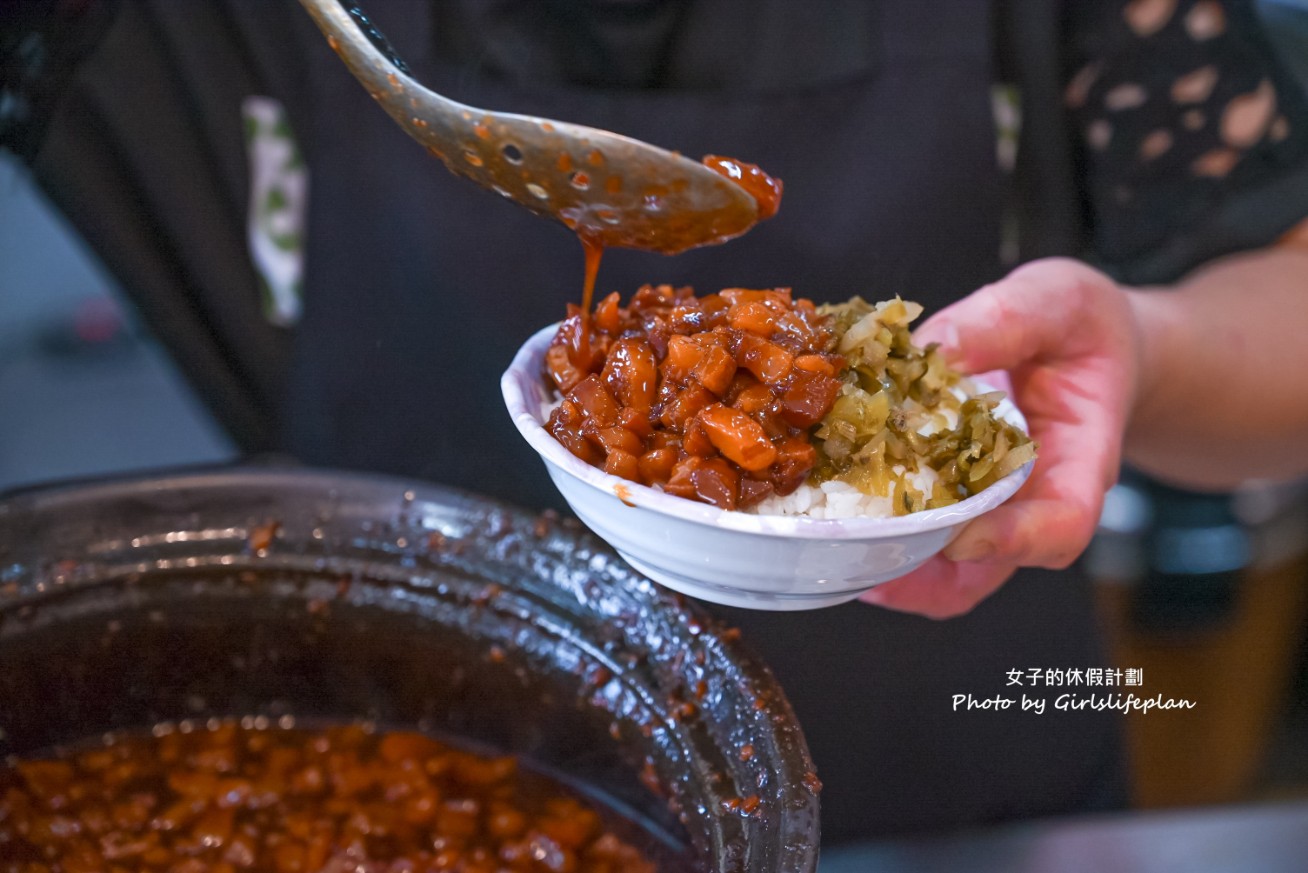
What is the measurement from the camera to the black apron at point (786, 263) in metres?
1.51

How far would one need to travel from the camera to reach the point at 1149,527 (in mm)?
2750

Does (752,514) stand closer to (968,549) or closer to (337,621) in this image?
(968,549)

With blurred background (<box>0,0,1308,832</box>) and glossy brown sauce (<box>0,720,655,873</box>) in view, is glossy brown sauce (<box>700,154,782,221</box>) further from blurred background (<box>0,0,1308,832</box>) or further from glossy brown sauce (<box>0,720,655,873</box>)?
blurred background (<box>0,0,1308,832</box>)

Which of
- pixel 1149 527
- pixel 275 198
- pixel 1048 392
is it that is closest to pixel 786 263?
pixel 1048 392

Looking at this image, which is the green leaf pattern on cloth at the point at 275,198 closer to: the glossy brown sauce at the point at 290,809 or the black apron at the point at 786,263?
the black apron at the point at 786,263

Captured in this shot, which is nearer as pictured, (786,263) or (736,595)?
(736,595)

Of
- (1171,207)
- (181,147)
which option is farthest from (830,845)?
(181,147)

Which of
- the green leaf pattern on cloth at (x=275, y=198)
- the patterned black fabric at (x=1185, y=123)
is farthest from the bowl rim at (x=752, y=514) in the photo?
the green leaf pattern on cloth at (x=275, y=198)

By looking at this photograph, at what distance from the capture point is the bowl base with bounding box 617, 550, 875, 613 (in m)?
1.00

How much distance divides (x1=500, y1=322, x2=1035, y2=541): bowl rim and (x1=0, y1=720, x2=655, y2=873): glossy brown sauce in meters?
0.46

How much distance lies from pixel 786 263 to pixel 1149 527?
1.66 metres

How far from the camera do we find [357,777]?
4.06 ft

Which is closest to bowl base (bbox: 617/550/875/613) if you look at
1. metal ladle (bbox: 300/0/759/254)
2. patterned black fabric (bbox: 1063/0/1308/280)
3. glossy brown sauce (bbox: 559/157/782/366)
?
glossy brown sauce (bbox: 559/157/782/366)

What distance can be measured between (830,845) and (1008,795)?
0.37 meters
